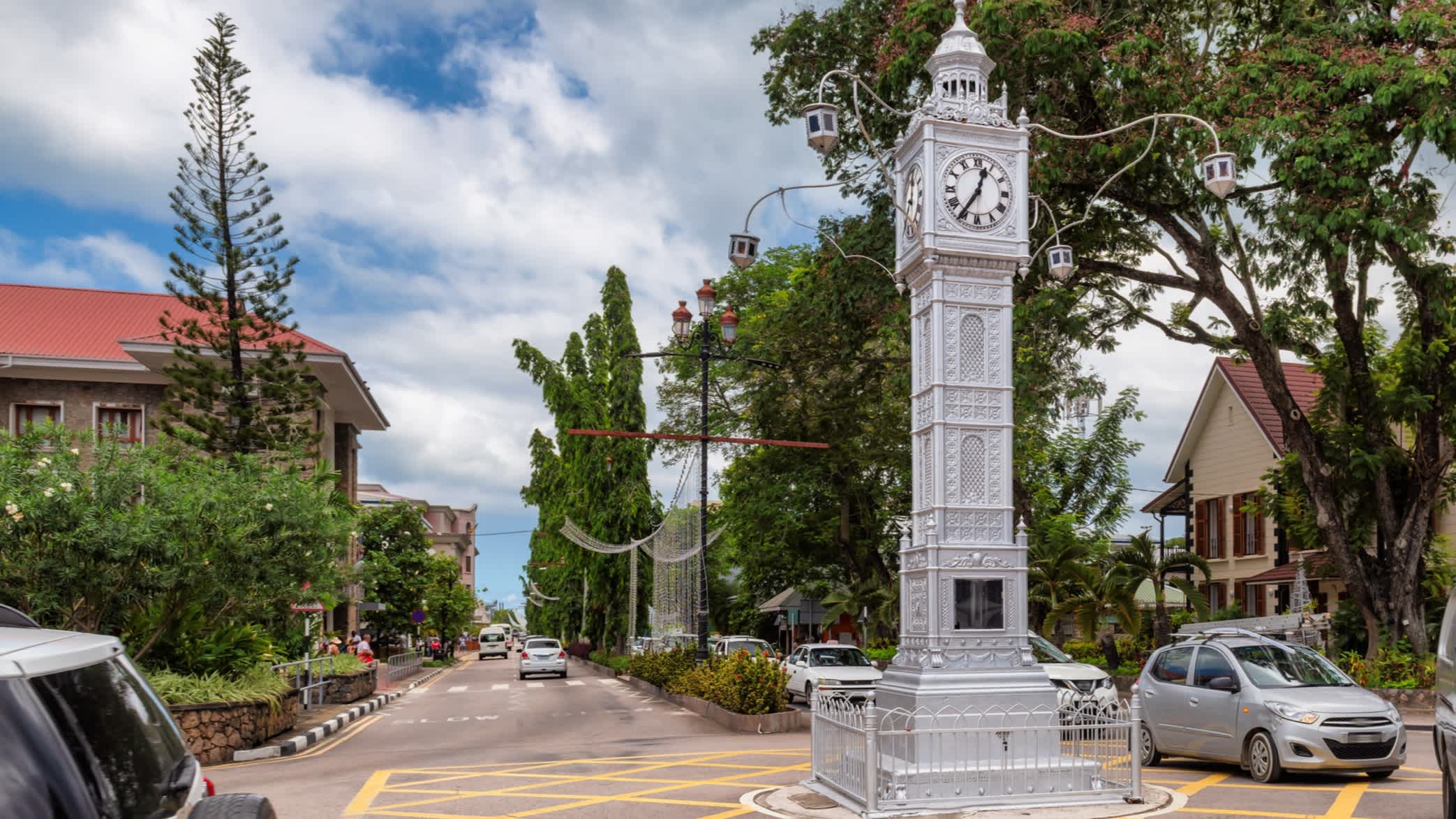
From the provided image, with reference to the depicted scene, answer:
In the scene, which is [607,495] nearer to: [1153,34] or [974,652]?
[1153,34]

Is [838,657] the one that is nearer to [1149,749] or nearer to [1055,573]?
[1055,573]

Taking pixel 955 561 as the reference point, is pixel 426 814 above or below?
below

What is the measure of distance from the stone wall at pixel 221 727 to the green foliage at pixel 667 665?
11.9 m

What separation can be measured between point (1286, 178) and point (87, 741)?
20917 mm

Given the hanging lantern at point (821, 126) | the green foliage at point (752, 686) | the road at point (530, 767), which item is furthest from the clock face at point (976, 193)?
the green foliage at point (752, 686)

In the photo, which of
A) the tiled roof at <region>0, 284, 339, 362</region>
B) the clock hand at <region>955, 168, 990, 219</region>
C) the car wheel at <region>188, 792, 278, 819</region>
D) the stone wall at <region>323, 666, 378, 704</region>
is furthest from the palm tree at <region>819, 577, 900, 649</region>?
the car wheel at <region>188, 792, 278, 819</region>

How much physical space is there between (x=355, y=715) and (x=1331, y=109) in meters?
22.2

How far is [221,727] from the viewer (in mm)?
18094

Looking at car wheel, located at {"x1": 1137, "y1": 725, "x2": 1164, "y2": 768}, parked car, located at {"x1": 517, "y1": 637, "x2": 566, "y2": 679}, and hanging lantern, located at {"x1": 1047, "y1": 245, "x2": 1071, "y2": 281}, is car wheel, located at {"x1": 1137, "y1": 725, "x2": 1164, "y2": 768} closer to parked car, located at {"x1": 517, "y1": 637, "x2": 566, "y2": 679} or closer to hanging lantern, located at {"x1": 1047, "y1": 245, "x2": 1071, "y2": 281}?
hanging lantern, located at {"x1": 1047, "y1": 245, "x2": 1071, "y2": 281}

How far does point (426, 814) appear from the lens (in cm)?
1203

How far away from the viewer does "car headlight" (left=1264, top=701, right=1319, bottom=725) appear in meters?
13.1

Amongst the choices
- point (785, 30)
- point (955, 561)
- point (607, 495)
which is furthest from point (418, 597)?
point (955, 561)

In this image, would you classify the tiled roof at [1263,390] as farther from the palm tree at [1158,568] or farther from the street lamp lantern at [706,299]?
the street lamp lantern at [706,299]

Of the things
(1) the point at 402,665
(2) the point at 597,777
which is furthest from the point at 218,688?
(1) the point at 402,665
